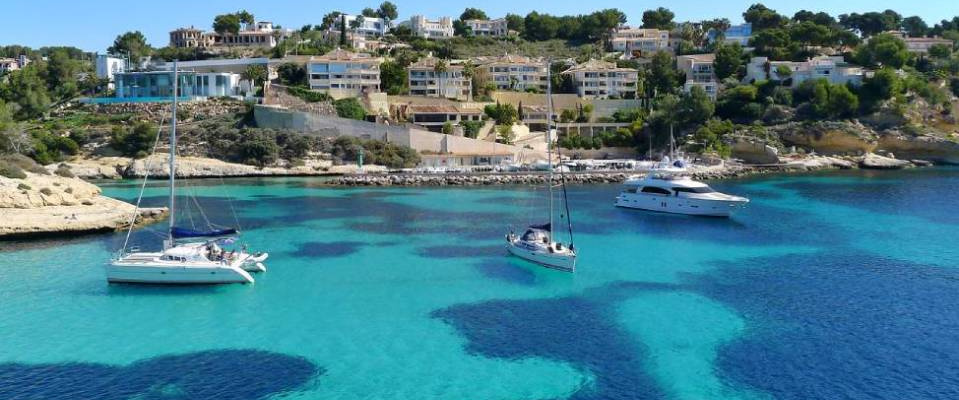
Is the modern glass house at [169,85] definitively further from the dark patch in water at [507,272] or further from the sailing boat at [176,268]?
the dark patch in water at [507,272]

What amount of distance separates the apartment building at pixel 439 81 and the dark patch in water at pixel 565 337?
186 feet

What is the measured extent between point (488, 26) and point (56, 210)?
88316 mm

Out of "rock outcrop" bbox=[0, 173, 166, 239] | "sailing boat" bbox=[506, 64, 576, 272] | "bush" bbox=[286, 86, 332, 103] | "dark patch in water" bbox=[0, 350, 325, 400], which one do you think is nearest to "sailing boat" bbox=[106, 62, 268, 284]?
"dark patch in water" bbox=[0, 350, 325, 400]

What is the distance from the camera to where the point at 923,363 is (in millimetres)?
19578

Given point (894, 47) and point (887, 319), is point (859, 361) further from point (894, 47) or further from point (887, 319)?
point (894, 47)

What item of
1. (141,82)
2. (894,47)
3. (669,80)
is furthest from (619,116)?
(141,82)

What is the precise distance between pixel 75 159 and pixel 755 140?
5935 centimetres

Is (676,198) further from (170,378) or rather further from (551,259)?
(170,378)

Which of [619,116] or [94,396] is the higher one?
[619,116]

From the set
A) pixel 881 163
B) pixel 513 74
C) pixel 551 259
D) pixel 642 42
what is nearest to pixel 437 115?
pixel 513 74

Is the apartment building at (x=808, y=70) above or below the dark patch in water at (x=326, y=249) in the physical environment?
above

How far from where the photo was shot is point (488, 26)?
11981cm

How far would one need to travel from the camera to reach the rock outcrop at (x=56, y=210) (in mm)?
35875

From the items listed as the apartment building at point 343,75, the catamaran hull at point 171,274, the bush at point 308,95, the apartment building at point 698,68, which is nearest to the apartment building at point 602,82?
the apartment building at point 698,68
